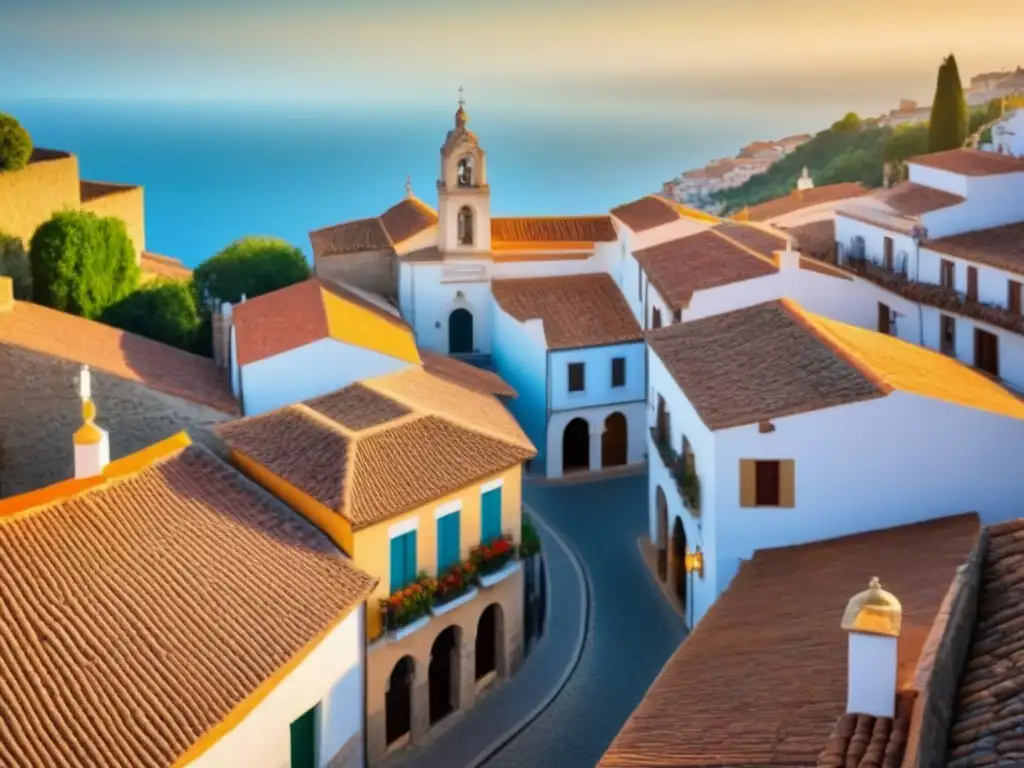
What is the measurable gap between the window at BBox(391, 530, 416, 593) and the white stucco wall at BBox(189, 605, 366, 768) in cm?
119

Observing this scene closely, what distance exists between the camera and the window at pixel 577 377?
3744 centimetres

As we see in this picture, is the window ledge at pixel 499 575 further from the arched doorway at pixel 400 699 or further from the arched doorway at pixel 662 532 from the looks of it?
the arched doorway at pixel 662 532

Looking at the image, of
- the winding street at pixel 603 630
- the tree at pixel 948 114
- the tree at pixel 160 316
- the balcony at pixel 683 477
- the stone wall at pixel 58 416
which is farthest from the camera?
the tree at pixel 948 114

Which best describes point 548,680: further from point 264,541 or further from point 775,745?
point 775,745

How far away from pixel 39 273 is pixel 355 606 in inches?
890

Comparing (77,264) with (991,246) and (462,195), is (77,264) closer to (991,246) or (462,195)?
(462,195)

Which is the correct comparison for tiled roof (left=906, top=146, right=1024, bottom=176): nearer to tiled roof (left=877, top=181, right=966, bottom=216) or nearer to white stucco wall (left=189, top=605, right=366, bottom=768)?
tiled roof (left=877, top=181, right=966, bottom=216)

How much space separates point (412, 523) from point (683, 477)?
5613mm

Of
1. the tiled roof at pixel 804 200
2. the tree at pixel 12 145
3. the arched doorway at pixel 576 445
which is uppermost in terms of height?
the tree at pixel 12 145

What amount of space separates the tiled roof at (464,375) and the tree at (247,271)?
8.89 meters

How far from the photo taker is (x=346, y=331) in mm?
32719

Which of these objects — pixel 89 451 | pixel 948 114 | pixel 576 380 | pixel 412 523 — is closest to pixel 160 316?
pixel 576 380

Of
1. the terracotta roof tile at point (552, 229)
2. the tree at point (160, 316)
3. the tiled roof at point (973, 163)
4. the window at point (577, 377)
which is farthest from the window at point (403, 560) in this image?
the terracotta roof tile at point (552, 229)

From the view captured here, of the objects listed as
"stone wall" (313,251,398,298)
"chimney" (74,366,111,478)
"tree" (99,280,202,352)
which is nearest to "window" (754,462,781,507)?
"chimney" (74,366,111,478)
